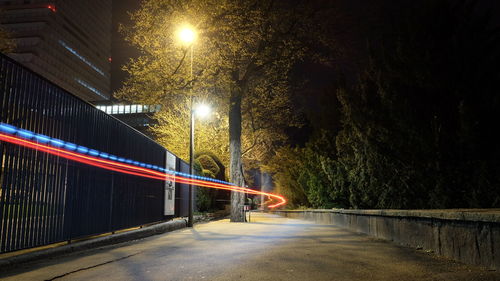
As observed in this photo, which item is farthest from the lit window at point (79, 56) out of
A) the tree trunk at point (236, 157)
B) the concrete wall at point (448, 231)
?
the concrete wall at point (448, 231)

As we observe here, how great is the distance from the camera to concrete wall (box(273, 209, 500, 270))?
5.02 meters

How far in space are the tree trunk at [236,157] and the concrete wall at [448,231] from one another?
11.1 m

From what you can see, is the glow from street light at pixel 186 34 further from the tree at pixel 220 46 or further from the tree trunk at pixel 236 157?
the tree trunk at pixel 236 157

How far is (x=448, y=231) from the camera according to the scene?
6164 millimetres

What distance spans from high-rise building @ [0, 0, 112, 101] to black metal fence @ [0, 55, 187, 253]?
86.4m

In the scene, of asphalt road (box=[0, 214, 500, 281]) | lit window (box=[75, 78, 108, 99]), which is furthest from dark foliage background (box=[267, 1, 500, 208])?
lit window (box=[75, 78, 108, 99])

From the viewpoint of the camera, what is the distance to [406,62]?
8.75 metres

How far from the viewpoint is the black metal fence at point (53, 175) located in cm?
611

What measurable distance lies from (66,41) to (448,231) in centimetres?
12720

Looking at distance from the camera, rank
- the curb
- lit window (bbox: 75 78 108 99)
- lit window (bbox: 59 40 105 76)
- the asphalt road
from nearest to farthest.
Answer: the asphalt road, the curb, lit window (bbox: 59 40 105 76), lit window (bbox: 75 78 108 99)

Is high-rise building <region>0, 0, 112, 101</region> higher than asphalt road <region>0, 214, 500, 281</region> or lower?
higher

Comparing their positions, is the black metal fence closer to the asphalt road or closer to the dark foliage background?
the asphalt road

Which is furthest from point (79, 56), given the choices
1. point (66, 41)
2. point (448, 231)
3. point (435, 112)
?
point (448, 231)

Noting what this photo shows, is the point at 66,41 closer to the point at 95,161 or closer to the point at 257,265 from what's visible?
the point at 95,161
